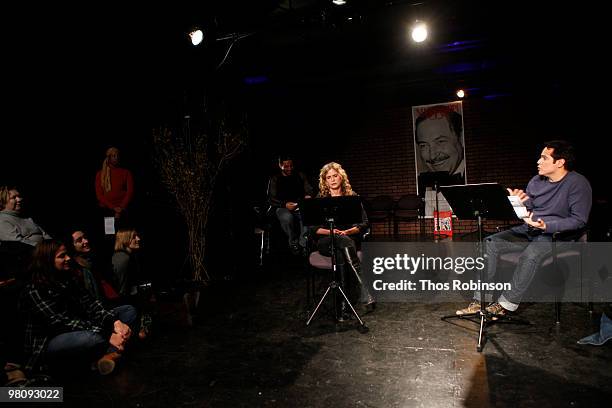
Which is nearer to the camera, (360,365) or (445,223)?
(360,365)

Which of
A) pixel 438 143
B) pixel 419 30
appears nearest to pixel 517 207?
pixel 419 30

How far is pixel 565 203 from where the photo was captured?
3375 mm

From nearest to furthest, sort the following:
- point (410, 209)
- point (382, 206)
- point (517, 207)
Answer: point (517, 207) → point (410, 209) → point (382, 206)

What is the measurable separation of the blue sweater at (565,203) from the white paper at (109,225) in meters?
4.25

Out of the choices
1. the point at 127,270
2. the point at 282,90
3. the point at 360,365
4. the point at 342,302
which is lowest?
the point at 360,365

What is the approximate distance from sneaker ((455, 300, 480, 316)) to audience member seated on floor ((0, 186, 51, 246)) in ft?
12.2

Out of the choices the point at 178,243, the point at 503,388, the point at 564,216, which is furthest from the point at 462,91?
the point at 503,388

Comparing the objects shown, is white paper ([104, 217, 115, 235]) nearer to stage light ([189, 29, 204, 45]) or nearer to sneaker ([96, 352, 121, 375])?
sneaker ([96, 352, 121, 375])

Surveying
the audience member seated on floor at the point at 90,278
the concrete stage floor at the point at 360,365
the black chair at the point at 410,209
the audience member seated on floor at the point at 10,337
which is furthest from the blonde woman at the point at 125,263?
the black chair at the point at 410,209

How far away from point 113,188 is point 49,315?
221 centimetres

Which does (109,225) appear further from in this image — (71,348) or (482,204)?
(482,204)

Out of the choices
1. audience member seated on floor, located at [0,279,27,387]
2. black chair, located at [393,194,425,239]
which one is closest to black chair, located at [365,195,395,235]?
black chair, located at [393,194,425,239]

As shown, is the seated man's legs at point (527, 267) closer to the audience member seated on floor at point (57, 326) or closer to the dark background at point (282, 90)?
the dark background at point (282, 90)

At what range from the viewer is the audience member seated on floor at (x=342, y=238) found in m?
3.78
